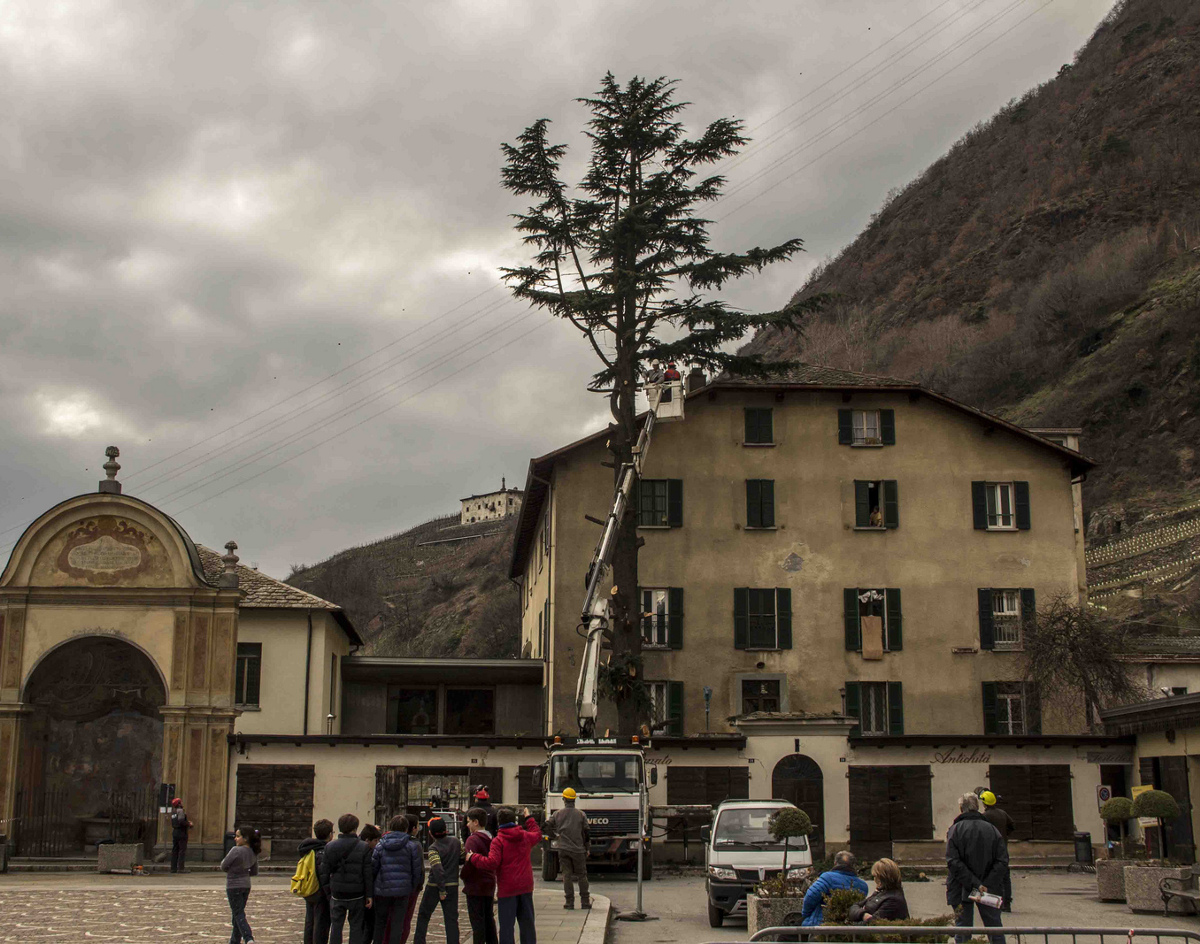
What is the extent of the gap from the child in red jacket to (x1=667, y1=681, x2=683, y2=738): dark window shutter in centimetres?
2298

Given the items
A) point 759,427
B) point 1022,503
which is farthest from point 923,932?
point 1022,503

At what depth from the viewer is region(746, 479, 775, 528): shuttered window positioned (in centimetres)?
3825

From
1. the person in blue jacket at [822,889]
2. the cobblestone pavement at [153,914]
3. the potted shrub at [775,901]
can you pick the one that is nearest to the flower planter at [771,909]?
the potted shrub at [775,901]

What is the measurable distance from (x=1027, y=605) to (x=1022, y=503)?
9.83 feet

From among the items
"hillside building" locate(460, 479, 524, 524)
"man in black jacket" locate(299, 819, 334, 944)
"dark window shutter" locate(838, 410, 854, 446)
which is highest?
"hillside building" locate(460, 479, 524, 524)

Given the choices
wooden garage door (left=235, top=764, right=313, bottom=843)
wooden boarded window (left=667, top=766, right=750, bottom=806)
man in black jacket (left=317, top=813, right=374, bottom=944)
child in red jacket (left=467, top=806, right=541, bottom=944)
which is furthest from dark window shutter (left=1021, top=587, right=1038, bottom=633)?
man in black jacket (left=317, top=813, right=374, bottom=944)

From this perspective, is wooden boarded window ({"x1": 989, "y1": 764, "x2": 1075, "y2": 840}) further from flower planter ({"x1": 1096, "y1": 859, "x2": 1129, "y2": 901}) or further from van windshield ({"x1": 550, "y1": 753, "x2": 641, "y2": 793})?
van windshield ({"x1": 550, "y1": 753, "x2": 641, "y2": 793})

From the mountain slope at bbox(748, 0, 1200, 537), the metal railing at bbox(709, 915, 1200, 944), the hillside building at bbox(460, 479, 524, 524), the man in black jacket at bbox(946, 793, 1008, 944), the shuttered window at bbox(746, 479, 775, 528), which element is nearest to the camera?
the metal railing at bbox(709, 915, 1200, 944)

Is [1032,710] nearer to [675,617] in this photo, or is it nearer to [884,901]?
[675,617]

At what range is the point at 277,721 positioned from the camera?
39500 mm

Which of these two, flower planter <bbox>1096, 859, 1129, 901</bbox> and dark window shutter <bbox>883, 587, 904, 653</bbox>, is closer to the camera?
flower planter <bbox>1096, 859, 1129, 901</bbox>

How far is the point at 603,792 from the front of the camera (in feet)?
83.4

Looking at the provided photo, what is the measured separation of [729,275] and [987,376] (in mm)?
58554

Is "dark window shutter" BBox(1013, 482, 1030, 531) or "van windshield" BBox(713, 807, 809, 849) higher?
"dark window shutter" BBox(1013, 482, 1030, 531)
